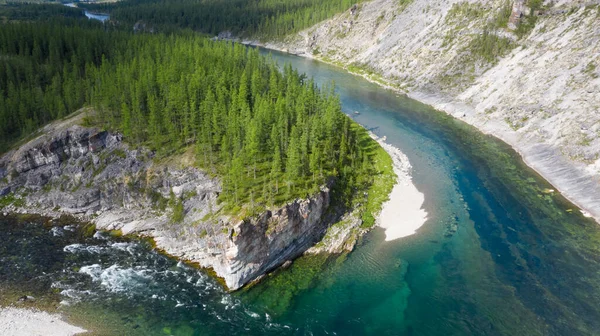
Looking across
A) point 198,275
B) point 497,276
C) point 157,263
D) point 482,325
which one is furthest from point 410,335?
point 157,263

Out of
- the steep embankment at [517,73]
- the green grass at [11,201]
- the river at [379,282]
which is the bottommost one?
the green grass at [11,201]

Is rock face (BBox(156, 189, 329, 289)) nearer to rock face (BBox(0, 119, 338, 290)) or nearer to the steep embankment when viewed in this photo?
rock face (BBox(0, 119, 338, 290))

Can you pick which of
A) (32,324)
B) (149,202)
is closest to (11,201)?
(149,202)

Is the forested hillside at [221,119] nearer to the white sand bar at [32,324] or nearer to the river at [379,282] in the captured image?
the river at [379,282]

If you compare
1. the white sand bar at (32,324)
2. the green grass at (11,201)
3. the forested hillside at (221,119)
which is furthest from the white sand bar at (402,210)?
the green grass at (11,201)

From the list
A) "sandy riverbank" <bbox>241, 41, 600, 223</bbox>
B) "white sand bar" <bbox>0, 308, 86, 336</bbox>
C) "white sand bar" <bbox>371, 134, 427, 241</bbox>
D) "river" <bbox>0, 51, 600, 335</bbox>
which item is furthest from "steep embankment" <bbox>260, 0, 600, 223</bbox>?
"white sand bar" <bbox>0, 308, 86, 336</bbox>

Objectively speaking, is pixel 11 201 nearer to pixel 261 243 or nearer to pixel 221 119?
Result: pixel 221 119

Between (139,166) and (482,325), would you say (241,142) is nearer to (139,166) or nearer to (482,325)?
(139,166)

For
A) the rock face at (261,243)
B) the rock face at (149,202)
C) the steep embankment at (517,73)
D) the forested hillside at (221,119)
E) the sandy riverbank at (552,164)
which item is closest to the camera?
the rock face at (261,243)
